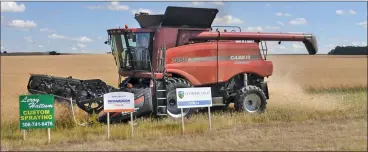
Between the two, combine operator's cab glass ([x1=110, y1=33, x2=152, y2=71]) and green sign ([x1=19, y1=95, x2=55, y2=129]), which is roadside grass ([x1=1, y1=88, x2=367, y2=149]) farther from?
combine operator's cab glass ([x1=110, y1=33, x2=152, y2=71])

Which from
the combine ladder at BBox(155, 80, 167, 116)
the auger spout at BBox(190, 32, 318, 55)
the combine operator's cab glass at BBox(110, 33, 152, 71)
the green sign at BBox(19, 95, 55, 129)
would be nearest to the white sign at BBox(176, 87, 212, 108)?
the combine ladder at BBox(155, 80, 167, 116)

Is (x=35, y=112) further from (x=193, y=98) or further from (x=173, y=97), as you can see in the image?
(x=173, y=97)

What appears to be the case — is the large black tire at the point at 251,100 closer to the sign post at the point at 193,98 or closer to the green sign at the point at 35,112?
the sign post at the point at 193,98

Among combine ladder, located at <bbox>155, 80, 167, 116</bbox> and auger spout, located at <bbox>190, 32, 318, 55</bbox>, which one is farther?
auger spout, located at <bbox>190, 32, 318, 55</bbox>

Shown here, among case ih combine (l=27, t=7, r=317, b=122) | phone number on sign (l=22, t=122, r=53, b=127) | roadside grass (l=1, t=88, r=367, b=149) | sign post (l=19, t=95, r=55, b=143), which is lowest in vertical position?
roadside grass (l=1, t=88, r=367, b=149)

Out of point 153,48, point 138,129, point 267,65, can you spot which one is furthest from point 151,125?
point 267,65

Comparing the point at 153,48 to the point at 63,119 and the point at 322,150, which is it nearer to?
the point at 63,119

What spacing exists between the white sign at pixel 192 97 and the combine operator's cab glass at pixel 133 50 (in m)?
2.71

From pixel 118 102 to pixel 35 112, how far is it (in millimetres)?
1778

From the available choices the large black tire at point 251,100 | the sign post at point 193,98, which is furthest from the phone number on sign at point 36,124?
the large black tire at point 251,100

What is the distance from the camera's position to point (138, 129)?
1141 centimetres

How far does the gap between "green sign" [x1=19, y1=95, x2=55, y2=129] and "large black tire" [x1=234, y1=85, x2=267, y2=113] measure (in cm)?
648

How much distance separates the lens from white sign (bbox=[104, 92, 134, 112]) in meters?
10.8

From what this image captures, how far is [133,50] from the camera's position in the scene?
14539mm
